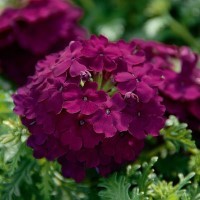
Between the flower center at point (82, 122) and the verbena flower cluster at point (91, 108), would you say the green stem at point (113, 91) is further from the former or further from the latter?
the flower center at point (82, 122)

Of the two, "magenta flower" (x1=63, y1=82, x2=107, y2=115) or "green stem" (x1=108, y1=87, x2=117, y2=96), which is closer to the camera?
"magenta flower" (x1=63, y1=82, x2=107, y2=115)

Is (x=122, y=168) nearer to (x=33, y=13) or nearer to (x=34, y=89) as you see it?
(x=34, y=89)

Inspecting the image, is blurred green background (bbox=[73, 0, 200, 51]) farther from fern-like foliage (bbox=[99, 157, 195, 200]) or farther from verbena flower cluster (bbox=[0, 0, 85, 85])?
fern-like foliage (bbox=[99, 157, 195, 200])

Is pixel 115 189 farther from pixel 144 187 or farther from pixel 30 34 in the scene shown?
pixel 30 34

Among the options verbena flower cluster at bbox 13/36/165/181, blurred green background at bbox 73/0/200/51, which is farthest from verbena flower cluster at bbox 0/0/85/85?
verbena flower cluster at bbox 13/36/165/181

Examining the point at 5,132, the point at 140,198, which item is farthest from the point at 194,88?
the point at 5,132
